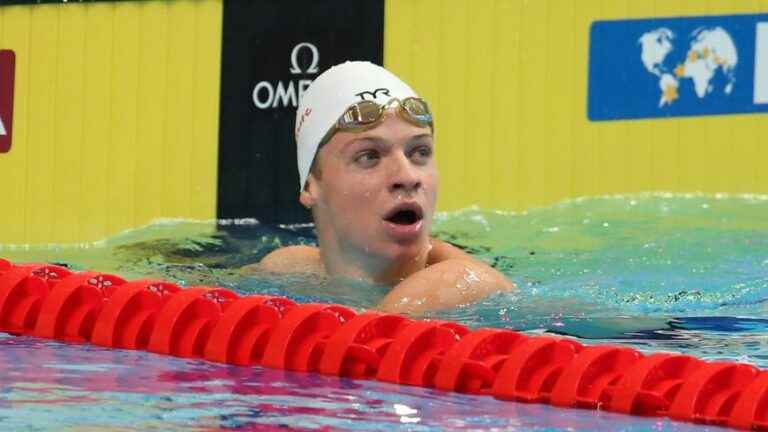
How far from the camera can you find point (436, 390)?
137 inches

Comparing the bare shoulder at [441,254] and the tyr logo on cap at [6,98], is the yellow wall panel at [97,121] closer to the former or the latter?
the tyr logo on cap at [6,98]

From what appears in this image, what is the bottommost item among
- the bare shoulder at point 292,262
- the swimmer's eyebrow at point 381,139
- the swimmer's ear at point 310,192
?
the bare shoulder at point 292,262

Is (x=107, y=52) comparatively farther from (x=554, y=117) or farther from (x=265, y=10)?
(x=554, y=117)

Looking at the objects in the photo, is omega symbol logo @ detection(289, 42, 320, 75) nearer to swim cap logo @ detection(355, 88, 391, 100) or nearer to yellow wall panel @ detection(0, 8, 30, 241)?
yellow wall panel @ detection(0, 8, 30, 241)

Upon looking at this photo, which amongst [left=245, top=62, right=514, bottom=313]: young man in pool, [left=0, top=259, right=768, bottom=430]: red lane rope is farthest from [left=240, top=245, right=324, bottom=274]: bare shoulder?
[left=0, top=259, right=768, bottom=430]: red lane rope

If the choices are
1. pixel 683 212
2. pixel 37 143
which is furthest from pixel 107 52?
pixel 683 212

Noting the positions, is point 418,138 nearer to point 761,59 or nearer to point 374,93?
point 374,93

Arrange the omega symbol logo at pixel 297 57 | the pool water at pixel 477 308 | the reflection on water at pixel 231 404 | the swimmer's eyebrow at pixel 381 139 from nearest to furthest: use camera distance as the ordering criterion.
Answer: the reflection on water at pixel 231 404
the pool water at pixel 477 308
the swimmer's eyebrow at pixel 381 139
the omega symbol logo at pixel 297 57

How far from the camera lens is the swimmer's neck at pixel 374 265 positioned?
461cm

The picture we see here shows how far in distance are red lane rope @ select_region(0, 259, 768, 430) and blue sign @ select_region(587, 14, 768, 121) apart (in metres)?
3.01

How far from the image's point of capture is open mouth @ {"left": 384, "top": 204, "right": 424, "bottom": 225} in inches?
178

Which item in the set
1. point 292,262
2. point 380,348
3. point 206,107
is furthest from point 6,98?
point 380,348

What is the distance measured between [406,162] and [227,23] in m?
2.77

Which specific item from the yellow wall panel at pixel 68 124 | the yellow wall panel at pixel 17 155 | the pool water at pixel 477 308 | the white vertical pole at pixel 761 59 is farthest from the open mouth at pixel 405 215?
the yellow wall panel at pixel 17 155
